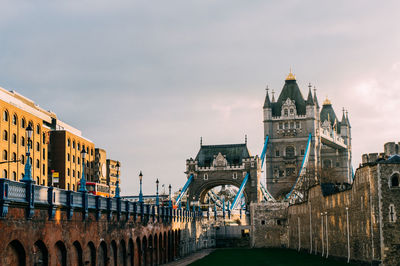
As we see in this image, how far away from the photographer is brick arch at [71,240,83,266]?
3644cm

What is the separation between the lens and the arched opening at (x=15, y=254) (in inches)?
1111

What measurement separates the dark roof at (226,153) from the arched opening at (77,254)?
4068 inches

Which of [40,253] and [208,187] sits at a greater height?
[208,187]

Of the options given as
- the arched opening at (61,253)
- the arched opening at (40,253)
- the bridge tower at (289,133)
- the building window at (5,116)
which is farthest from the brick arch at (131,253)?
the bridge tower at (289,133)

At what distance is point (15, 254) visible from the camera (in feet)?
95.4

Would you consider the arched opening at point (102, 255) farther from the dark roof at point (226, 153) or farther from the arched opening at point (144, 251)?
the dark roof at point (226, 153)

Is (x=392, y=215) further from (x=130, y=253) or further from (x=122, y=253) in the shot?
(x=122, y=253)

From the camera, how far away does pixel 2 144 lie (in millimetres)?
84062

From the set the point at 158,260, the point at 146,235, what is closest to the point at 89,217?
the point at 146,235

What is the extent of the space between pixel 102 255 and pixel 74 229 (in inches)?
299

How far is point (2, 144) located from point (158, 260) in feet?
116

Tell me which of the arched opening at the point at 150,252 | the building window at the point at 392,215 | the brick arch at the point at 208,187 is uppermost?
the brick arch at the point at 208,187

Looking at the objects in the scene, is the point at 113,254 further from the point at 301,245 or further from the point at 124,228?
the point at 301,245

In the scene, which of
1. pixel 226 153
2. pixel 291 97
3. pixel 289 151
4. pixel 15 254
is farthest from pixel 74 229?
pixel 291 97
